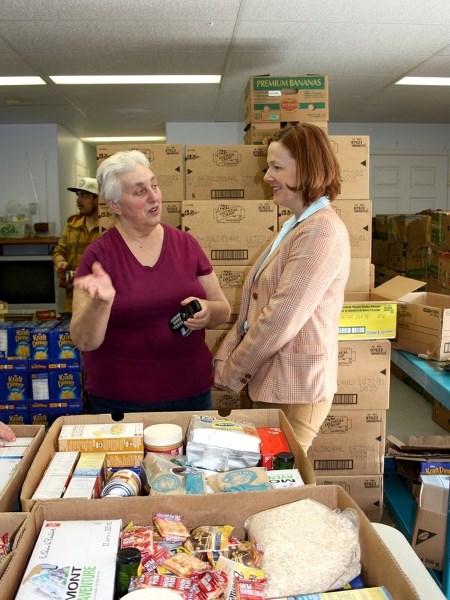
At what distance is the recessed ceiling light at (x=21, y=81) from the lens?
→ 4629 millimetres

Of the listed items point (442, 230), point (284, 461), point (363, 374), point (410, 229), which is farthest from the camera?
point (410, 229)

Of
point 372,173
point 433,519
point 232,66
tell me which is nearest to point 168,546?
point 433,519

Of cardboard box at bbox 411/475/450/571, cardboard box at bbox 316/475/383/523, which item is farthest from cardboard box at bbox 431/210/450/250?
cardboard box at bbox 411/475/450/571

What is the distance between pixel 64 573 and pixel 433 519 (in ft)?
5.93

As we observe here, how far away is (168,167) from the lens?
9.50ft

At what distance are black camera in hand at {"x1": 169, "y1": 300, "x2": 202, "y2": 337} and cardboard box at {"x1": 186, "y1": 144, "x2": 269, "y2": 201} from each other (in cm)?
136

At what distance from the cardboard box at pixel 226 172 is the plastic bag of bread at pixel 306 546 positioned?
2173 mm

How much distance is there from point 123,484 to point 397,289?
72.1 inches

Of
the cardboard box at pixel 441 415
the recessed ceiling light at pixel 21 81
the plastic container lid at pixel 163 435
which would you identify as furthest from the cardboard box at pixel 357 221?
the recessed ceiling light at pixel 21 81

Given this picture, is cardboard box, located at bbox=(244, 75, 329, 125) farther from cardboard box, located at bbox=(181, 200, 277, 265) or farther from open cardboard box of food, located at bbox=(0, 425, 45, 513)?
open cardboard box of food, located at bbox=(0, 425, 45, 513)

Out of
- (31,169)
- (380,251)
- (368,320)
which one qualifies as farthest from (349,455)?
(31,169)

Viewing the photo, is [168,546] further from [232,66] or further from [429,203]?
[429,203]

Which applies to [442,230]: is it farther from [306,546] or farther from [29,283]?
[29,283]

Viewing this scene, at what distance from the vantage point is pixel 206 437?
45.4 inches
